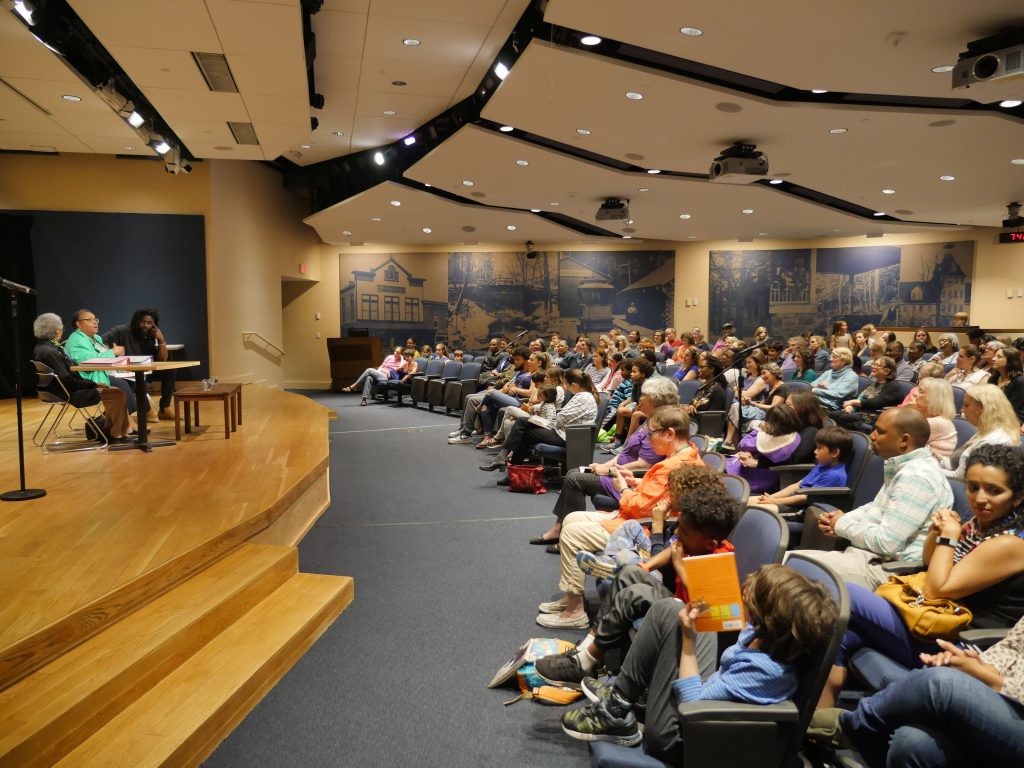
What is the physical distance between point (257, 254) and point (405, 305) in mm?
4406

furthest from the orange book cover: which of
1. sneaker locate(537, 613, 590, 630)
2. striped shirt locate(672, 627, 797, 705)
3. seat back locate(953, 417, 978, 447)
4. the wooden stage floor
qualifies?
seat back locate(953, 417, 978, 447)

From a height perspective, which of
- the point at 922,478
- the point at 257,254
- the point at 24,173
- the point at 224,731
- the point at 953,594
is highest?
the point at 24,173

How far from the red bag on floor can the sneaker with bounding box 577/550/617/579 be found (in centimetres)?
301

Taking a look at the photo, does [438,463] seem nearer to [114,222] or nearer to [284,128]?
[284,128]

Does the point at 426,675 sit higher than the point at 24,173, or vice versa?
the point at 24,173

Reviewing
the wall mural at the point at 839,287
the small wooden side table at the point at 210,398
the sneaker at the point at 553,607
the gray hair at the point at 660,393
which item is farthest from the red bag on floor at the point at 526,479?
the wall mural at the point at 839,287

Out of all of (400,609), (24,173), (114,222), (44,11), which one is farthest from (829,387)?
(24,173)

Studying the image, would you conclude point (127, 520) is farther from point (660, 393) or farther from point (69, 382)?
point (660, 393)

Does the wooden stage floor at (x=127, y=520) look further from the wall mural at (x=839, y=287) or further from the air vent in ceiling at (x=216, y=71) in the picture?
the wall mural at (x=839, y=287)

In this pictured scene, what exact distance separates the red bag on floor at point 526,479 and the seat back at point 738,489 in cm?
308

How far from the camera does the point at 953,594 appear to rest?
225cm

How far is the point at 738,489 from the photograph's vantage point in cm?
320

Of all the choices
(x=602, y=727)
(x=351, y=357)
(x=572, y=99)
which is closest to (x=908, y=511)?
(x=602, y=727)

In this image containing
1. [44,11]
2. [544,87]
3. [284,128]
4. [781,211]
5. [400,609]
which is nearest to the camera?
[400,609]
